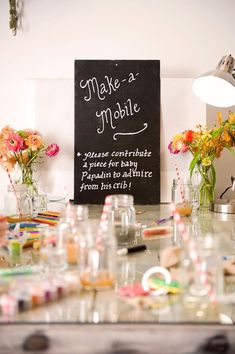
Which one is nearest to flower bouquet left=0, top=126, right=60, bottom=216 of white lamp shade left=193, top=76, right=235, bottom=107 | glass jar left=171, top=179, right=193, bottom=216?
glass jar left=171, top=179, right=193, bottom=216

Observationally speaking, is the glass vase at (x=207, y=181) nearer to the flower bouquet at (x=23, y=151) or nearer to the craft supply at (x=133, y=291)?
the flower bouquet at (x=23, y=151)

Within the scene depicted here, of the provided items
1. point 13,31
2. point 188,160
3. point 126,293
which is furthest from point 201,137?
point 126,293

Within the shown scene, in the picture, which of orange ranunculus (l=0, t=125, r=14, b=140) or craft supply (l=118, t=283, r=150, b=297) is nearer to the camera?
craft supply (l=118, t=283, r=150, b=297)

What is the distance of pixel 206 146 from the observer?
296 cm

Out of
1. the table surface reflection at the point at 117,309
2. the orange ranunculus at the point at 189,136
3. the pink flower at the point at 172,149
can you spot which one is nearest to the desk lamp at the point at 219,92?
the orange ranunculus at the point at 189,136

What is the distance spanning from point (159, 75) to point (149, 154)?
47cm

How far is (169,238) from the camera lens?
2.07m

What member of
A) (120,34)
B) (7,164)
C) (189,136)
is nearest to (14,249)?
(7,164)

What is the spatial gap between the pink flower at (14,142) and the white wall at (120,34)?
58cm

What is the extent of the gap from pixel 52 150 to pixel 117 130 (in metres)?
0.41

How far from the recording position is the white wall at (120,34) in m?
3.48

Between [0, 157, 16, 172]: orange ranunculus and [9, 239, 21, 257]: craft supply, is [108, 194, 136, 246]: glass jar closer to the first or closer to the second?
[9, 239, 21, 257]: craft supply

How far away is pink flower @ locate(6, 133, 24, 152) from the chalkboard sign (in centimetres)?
42

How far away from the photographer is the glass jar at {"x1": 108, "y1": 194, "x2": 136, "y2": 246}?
191 cm
